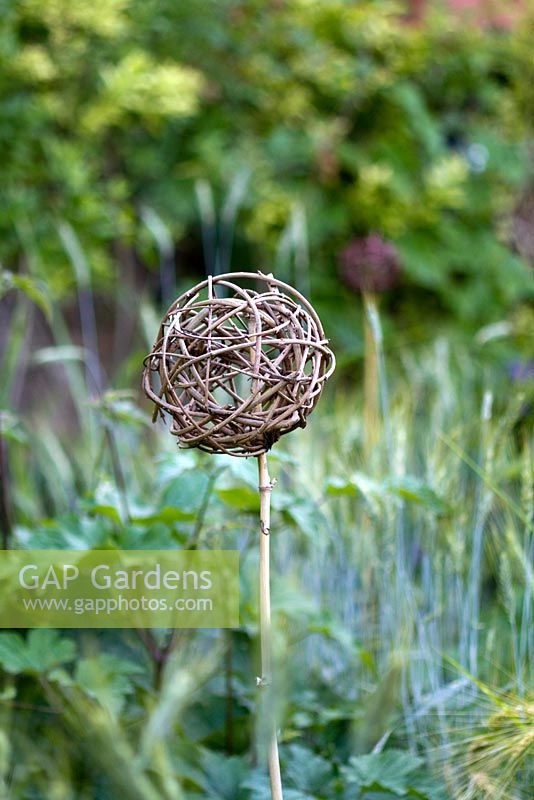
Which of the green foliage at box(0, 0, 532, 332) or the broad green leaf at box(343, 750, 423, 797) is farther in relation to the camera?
the green foliage at box(0, 0, 532, 332)

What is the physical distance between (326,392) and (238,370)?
5.50ft

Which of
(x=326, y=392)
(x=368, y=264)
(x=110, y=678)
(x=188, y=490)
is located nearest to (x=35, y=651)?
(x=110, y=678)

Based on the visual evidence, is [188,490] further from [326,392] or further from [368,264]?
[326,392]

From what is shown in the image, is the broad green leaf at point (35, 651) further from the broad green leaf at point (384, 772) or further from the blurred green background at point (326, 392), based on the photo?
the broad green leaf at point (384, 772)

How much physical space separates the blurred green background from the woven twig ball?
0.82 ft

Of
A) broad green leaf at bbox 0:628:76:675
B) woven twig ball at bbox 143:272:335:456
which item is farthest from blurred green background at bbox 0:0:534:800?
woven twig ball at bbox 143:272:335:456

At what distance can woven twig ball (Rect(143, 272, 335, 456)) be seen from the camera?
2.75 ft

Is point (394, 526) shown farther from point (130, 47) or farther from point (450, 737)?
point (130, 47)

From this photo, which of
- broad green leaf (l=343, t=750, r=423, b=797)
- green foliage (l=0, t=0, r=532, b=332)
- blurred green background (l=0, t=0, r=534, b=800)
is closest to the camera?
broad green leaf (l=343, t=750, r=423, b=797)

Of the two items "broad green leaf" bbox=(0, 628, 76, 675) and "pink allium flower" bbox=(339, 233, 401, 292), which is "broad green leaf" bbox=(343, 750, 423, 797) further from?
"pink allium flower" bbox=(339, 233, 401, 292)

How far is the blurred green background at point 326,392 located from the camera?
3.79 feet

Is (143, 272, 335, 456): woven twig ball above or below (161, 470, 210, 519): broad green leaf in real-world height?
above

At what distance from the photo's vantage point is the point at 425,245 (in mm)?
3242

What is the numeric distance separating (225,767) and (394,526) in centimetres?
46
